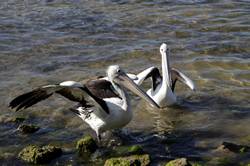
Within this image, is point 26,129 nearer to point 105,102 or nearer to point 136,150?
point 105,102

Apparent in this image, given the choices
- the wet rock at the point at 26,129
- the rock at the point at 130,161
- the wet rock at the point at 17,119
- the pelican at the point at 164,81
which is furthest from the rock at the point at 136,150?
the wet rock at the point at 17,119

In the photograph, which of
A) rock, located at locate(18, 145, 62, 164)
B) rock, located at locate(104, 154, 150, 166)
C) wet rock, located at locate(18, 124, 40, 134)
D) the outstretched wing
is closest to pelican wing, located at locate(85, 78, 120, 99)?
the outstretched wing

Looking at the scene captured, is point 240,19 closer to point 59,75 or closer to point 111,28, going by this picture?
point 111,28

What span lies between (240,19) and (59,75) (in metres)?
4.42

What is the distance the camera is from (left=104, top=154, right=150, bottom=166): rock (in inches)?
217

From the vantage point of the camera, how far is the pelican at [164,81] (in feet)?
25.5

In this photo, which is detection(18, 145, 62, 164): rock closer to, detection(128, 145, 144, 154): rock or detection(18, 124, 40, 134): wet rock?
detection(18, 124, 40, 134): wet rock

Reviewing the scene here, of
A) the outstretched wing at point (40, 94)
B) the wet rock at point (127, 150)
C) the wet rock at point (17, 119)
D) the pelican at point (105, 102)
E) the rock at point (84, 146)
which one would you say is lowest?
the wet rock at point (127, 150)

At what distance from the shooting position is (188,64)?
364 inches

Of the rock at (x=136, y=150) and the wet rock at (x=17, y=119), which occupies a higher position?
the wet rock at (x=17, y=119)

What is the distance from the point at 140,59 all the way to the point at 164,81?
1687mm

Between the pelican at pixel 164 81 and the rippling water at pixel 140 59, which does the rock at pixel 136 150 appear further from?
the pelican at pixel 164 81

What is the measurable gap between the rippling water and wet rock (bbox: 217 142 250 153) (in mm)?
128

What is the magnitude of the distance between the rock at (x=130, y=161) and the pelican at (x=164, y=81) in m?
2.07
